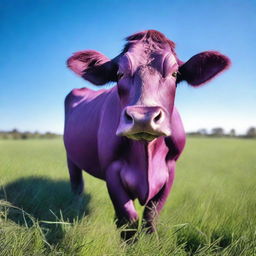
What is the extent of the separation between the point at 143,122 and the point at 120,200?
1237 mm

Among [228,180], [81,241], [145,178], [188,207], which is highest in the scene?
[145,178]

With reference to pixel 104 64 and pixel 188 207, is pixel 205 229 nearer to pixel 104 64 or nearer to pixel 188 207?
pixel 188 207

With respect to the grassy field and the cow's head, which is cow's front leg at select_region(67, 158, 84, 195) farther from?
the cow's head

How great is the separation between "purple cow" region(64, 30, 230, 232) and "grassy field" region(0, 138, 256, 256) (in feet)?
1.07

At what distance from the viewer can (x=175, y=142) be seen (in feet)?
9.67

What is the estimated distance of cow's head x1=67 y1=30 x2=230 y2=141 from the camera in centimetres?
198

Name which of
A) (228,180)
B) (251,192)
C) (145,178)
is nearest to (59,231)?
(145,178)

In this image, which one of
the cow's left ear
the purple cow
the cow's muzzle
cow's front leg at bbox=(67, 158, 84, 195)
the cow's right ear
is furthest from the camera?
cow's front leg at bbox=(67, 158, 84, 195)

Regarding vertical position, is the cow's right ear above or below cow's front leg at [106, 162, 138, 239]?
above

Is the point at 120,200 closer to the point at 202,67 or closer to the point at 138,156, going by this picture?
the point at 138,156

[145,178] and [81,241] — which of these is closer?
[81,241]

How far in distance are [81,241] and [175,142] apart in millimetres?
1533

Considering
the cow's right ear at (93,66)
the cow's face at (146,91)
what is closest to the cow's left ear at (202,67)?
the cow's face at (146,91)

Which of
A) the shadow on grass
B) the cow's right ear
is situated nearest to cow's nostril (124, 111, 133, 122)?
the cow's right ear
